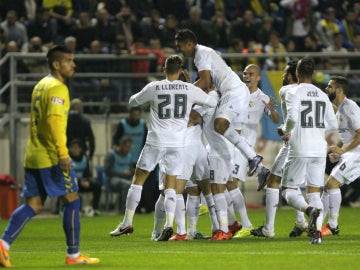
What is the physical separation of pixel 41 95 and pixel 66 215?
3.90 feet

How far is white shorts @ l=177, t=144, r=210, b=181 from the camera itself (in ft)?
47.1

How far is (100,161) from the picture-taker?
22219 millimetres

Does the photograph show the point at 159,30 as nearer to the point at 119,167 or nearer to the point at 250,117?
the point at 119,167

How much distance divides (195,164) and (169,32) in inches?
391

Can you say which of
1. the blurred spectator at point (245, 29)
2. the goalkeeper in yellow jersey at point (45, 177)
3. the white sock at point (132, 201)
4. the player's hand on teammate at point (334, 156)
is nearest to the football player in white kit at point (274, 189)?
the player's hand on teammate at point (334, 156)

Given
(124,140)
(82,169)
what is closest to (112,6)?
(124,140)

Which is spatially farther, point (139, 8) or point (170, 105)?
point (139, 8)

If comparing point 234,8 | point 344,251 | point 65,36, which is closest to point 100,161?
point 65,36

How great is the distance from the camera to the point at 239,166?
1561cm

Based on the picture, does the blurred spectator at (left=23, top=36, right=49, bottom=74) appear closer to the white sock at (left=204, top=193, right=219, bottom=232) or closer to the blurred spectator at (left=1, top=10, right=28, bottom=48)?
the blurred spectator at (left=1, top=10, right=28, bottom=48)

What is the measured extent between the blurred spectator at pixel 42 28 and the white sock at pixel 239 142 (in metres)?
9.53

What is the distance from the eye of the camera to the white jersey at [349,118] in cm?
1511

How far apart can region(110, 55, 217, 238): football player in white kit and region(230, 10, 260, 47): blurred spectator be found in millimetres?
10973

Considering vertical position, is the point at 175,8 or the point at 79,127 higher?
the point at 175,8
